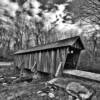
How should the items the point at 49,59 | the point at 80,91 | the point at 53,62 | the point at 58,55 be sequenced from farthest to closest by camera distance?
1. the point at 49,59
2. the point at 53,62
3. the point at 58,55
4. the point at 80,91

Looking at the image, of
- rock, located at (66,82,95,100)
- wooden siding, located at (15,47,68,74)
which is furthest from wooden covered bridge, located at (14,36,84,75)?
rock, located at (66,82,95,100)

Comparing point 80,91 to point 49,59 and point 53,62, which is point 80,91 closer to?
point 53,62

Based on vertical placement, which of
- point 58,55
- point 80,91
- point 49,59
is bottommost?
point 80,91

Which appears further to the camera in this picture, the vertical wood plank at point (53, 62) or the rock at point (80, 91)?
the vertical wood plank at point (53, 62)

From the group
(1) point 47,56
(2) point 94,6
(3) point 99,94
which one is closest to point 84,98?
(3) point 99,94

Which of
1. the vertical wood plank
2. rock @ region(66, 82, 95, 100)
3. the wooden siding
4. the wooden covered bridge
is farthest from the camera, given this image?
the vertical wood plank

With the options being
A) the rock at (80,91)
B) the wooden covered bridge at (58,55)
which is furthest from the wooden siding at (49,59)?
the rock at (80,91)

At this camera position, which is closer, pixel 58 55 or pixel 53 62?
pixel 58 55

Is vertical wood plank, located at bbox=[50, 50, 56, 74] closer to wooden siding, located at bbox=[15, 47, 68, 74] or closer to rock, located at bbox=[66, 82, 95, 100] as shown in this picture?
wooden siding, located at bbox=[15, 47, 68, 74]

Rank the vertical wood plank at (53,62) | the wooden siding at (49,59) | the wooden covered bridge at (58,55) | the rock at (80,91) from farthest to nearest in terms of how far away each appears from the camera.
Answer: the vertical wood plank at (53,62)
the wooden siding at (49,59)
the wooden covered bridge at (58,55)
the rock at (80,91)

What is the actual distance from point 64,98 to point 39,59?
17.9 feet

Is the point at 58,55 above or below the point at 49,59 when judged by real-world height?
above

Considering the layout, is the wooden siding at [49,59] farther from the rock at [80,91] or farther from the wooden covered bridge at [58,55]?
the rock at [80,91]

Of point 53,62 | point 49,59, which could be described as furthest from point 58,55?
point 49,59
